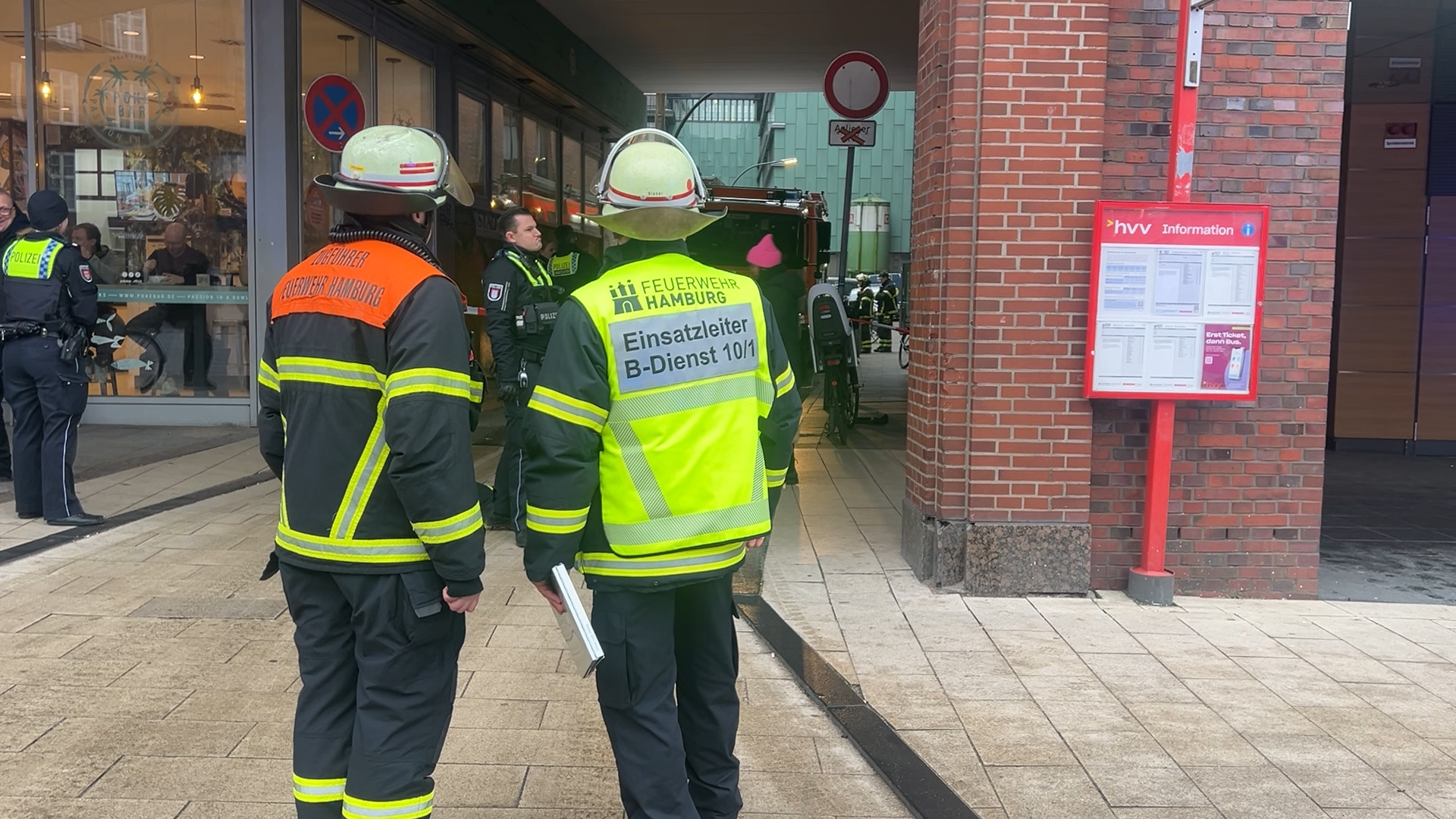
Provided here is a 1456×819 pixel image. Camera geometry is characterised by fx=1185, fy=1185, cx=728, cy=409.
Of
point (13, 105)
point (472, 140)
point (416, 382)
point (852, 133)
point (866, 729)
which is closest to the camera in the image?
point (416, 382)

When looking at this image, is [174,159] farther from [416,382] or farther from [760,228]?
[416,382]

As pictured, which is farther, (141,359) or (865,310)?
(865,310)

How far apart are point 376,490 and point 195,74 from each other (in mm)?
10651

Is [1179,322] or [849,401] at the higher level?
[1179,322]

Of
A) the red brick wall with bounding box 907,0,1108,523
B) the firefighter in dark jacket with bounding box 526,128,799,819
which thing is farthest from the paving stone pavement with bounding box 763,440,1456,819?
the firefighter in dark jacket with bounding box 526,128,799,819

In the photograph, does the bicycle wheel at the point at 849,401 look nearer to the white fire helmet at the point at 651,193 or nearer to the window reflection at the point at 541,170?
the window reflection at the point at 541,170

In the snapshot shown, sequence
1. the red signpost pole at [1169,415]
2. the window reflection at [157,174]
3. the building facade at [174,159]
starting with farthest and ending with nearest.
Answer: the window reflection at [157,174], the building facade at [174,159], the red signpost pole at [1169,415]

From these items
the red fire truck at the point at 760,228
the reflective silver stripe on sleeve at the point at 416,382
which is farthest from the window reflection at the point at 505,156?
the reflective silver stripe on sleeve at the point at 416,382

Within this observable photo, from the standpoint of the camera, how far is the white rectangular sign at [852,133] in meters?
10.3

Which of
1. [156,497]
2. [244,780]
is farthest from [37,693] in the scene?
[156,497]

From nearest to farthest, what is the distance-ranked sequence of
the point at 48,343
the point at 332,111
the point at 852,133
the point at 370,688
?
the point at 370,688 < the point at 48,343 < the point at 332,111 < the point at 852,133

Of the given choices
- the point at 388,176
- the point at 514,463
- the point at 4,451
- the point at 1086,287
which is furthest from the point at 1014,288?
the point at 4,451

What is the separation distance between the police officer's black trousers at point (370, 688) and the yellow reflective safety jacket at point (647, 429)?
0.31 m

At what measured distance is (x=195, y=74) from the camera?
1184 cm
